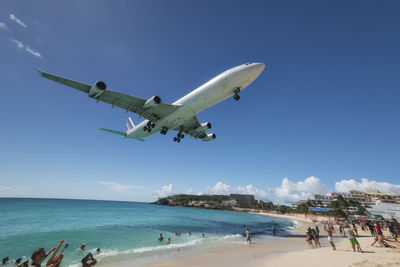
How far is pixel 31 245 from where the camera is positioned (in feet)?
82.8

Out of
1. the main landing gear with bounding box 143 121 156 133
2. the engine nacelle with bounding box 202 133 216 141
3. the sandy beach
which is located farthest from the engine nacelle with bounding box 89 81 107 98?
the sandy beach

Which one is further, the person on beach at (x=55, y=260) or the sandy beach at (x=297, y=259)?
the sandy beach at (x=297, y=259)

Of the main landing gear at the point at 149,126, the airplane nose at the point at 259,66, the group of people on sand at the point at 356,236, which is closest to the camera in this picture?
the group of people on sand at the point at 356,236

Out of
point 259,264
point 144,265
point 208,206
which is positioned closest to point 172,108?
point 144,265

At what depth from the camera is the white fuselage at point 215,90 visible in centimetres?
1748

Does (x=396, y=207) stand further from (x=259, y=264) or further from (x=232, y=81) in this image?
(x=232, y=81)

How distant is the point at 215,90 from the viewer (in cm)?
1809

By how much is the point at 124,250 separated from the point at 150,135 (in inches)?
584

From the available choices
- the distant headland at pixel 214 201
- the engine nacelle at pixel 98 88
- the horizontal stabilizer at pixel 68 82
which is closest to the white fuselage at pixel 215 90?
the engine nacelle at pixel 98 88

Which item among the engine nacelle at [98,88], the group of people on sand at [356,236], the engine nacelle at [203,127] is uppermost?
the engine nacelle at [203,127]

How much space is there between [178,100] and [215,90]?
4910mm

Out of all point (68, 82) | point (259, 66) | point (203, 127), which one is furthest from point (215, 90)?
point (68, 82)

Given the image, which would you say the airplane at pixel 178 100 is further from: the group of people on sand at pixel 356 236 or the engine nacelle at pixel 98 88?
the group of people on sand at pixel 356 236

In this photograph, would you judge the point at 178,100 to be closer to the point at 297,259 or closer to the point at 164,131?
the point at 164,131
